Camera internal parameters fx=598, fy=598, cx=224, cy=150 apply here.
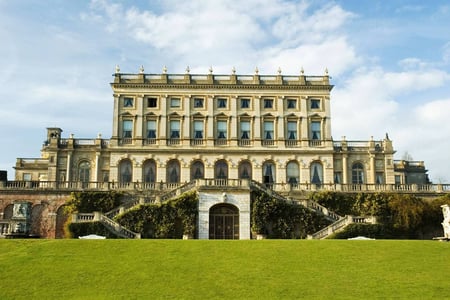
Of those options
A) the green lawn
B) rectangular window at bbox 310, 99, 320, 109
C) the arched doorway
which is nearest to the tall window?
rectangular window at bbox 310, 99, 320, 109

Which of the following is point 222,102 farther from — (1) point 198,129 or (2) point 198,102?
(1) point 198,129

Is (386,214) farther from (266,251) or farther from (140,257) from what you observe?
(140,257)

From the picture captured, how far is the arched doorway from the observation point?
146ft

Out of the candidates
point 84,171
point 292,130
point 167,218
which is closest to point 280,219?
point 167,218

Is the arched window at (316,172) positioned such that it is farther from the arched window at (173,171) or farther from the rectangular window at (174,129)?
the rectangular window at (174,129)

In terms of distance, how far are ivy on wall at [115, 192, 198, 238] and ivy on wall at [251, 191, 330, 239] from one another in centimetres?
456

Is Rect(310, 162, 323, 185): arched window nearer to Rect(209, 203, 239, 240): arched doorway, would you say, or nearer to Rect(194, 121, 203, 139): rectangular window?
Rect(194, 121, 203, 139): rectangular window

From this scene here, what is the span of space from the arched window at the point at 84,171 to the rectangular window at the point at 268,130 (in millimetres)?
17414

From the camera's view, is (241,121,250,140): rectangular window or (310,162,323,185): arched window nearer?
(310,162,323,185): arched window

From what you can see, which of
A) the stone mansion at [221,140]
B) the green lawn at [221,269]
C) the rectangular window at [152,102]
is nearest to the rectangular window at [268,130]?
the stone mansion at [221,140]

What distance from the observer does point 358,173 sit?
2299 inches

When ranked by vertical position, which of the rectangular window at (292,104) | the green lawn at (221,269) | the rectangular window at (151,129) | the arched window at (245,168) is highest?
the rectangular window at (292,104)

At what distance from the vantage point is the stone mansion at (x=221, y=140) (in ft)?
186

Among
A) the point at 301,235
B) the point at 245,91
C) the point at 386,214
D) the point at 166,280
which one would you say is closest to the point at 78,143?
the point at 245,91
